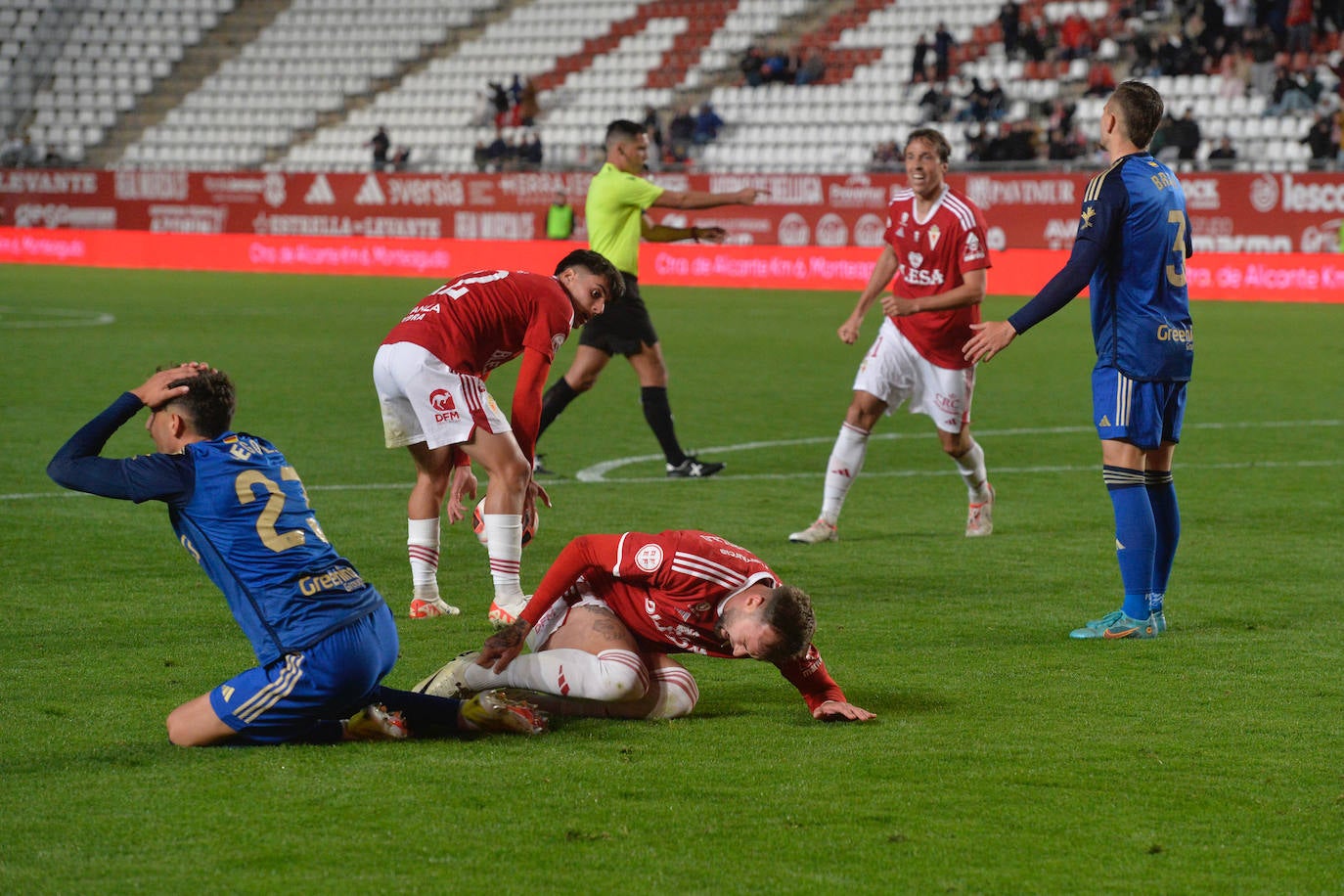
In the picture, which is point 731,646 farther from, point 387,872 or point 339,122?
point 339,122

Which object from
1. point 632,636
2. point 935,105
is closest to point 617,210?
point 632,636

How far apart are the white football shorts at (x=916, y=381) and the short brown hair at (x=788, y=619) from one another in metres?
4.14

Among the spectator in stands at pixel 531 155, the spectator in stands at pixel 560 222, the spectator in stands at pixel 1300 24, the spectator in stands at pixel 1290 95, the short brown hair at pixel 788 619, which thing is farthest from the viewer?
the spectator in stands at pixel 531 155

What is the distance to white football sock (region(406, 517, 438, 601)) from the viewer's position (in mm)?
6797

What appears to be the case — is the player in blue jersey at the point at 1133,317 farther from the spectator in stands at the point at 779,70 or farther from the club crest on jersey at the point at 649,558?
the spectator in stands at the point at 779,70

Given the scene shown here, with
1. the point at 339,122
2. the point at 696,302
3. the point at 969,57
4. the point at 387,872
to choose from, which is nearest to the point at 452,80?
the point at 339,122

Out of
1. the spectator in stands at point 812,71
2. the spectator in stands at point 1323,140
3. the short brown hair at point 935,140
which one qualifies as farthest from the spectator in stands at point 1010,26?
the short brown hair at point 935,140

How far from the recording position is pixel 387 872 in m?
3.78

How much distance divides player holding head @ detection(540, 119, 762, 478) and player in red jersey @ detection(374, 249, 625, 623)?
12.9 feet

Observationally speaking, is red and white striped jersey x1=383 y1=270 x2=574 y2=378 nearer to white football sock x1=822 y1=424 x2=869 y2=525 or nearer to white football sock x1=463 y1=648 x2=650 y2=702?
white football sock x1=463 y1=648 x2=650 y2=702

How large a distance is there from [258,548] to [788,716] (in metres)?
1.72

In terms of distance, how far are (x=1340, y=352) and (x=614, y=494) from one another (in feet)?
35.8

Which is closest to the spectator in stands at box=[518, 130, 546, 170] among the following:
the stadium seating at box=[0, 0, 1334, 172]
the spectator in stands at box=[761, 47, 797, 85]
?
the stadium seating at box=[0, 0, 1334, 172]

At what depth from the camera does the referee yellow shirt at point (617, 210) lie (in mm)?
10703
